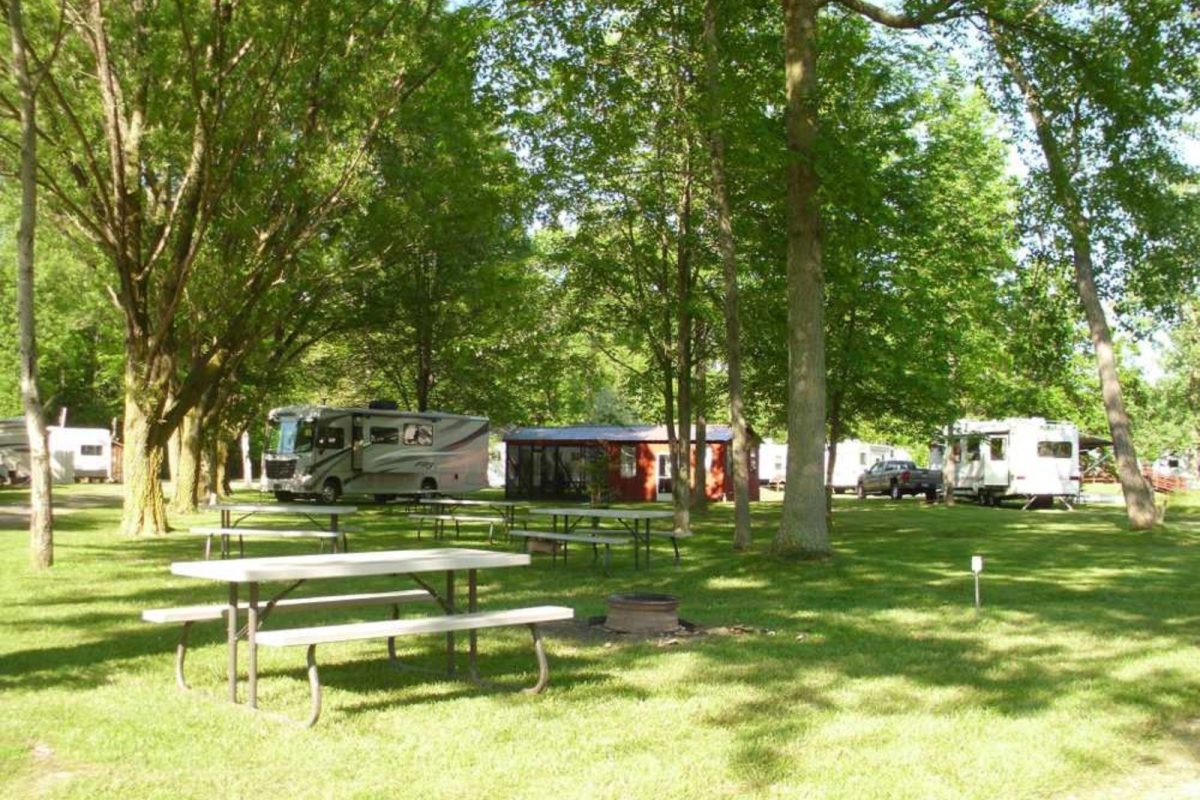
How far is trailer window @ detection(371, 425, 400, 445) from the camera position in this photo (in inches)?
1206

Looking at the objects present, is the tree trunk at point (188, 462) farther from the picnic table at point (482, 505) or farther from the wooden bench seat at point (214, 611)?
the wooden bench seat at point (214, 611)

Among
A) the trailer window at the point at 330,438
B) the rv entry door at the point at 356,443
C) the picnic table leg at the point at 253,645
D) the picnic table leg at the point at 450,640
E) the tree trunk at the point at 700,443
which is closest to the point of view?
the picnic table leg at the point at 253,645

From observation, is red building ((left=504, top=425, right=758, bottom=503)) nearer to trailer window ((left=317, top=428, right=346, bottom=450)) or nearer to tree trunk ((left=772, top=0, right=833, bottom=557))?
trailer window ((left=317, top=428, right=346, bottom=450))

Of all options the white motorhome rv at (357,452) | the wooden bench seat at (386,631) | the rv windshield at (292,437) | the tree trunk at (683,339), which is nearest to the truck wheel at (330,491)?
the white motorhome rv at (357,452)

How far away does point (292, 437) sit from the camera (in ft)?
98.6

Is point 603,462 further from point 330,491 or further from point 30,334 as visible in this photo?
point 30,334

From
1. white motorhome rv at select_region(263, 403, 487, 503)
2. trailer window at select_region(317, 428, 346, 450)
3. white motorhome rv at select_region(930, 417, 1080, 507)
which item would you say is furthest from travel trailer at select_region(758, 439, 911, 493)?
trailer window at select_region(317, 428, 346, 450)

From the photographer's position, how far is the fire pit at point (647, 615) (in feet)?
27.3

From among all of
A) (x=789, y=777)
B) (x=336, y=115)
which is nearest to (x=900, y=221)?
(x=336, y=115)

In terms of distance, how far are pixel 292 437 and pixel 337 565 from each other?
24668 millimetres

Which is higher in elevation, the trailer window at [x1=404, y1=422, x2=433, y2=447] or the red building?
the trailer window at [x1=404, y1=422, x2=433, y2=447]

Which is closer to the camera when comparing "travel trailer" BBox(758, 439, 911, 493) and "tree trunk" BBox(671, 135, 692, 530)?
"tree trunk" BBox(671, 135, 692, 530)

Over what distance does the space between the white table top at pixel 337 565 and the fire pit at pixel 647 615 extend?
157cm

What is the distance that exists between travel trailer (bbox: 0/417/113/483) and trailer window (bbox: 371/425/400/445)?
1528cm
